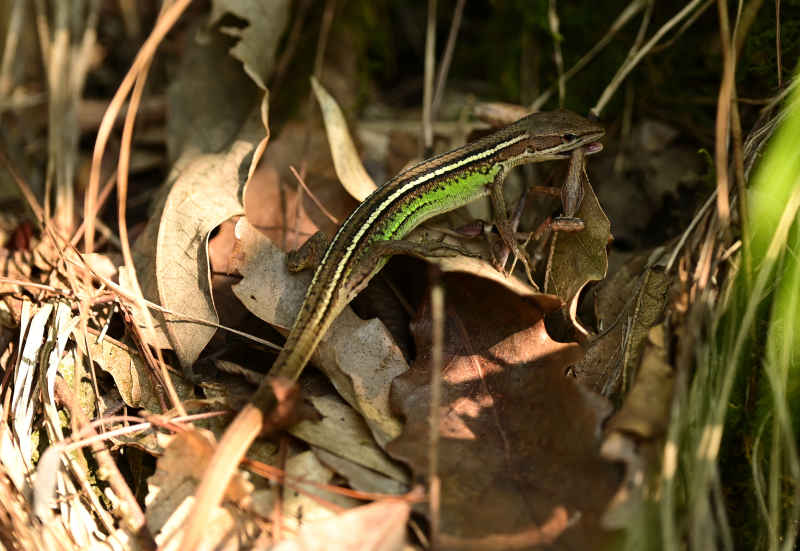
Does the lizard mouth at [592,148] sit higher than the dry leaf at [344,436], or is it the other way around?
the lizard mouth at [592,148]

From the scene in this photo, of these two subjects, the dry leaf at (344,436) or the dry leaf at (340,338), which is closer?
the dry leaf at (344,436)

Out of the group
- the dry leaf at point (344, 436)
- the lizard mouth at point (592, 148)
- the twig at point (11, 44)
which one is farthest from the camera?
the twig at point (11, 44)

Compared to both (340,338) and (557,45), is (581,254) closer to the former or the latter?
(340,338)

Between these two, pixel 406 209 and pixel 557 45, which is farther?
pixel 557 45

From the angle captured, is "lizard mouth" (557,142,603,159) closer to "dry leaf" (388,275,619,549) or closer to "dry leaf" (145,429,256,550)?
"dry leaf" (388,275,619,549)

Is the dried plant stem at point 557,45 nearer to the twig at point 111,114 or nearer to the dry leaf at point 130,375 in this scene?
the twig at point 111,114

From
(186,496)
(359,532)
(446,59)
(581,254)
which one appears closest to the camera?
(359,532)

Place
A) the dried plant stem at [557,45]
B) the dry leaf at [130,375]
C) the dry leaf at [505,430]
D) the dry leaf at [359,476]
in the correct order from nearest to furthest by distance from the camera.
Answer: the dry leaf at [505,430] < the dry leaf at [359,476] < the dry leaf at [130,375] < the dried plant stem at [557,45]

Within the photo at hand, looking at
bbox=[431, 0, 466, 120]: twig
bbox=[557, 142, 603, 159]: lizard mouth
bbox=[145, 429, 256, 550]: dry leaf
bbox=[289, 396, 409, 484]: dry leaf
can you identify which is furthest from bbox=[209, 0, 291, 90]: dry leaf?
bbox=[145, 429, 256, 550]: dry leaf

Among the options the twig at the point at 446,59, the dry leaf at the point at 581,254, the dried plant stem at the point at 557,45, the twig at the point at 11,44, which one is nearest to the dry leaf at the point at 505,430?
the dry leaf at the point at 581,254

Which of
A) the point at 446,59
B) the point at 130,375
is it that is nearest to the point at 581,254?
the point at 446,59
